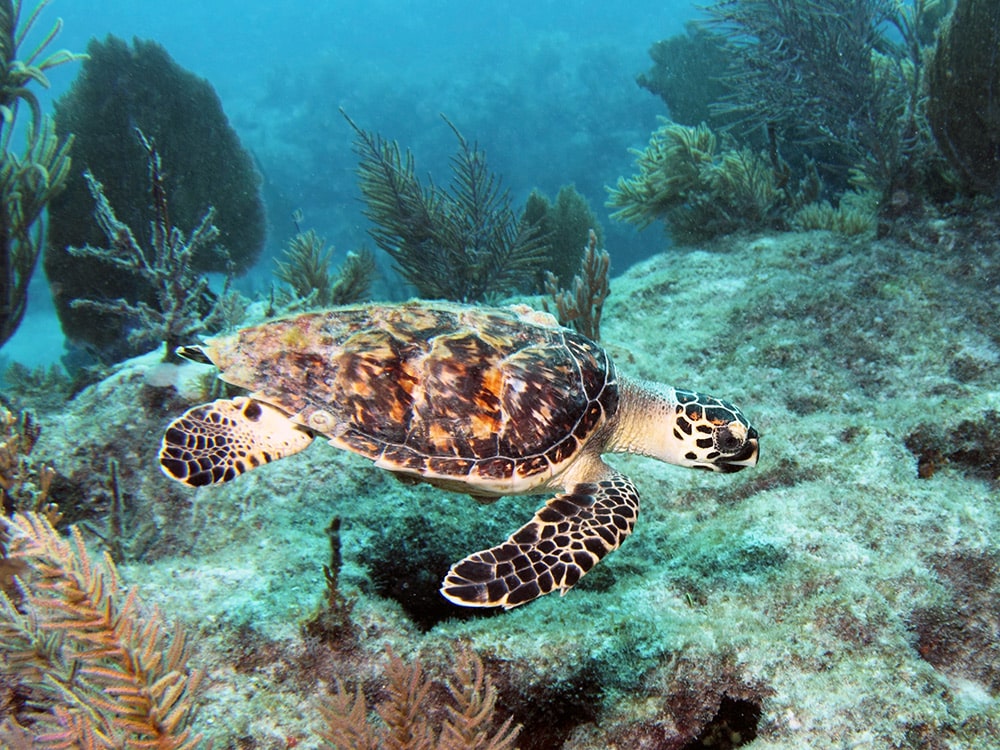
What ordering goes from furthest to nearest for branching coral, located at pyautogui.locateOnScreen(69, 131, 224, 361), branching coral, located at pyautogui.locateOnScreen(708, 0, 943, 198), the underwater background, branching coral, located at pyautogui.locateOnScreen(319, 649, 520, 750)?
branching coral, located at pyautogui.locateOnScreen(708, 0, 943, 198) < branching coral, located at pyautogui.locateOnScreen(69, 131, 224, 361) < the underwater background < branching coral, located at pyautogui.locateOnScreen(319, 649, 520, 750)

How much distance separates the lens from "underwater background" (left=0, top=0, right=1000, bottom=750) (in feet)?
6.47

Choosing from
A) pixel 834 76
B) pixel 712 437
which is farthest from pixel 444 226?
pixel 834 76

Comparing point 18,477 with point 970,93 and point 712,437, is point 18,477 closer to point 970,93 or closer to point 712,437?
point 712,437

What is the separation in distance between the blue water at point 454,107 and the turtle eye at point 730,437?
55.5 ft

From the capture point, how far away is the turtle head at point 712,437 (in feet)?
9.61

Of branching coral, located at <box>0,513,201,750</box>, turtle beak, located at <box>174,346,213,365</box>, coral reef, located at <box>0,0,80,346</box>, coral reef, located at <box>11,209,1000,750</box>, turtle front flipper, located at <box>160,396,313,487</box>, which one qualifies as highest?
coral reef, located at <box>0,0,80,346</box>

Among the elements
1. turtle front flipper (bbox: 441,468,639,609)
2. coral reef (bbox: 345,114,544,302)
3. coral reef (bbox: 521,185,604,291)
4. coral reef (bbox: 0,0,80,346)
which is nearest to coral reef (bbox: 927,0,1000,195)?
coral reef (bbox: 345,114,544,302)

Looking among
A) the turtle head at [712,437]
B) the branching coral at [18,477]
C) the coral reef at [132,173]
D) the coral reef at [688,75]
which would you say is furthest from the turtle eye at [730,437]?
the coral reef at [688,75]

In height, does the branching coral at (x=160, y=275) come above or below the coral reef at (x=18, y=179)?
below

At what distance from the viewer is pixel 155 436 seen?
3586mm

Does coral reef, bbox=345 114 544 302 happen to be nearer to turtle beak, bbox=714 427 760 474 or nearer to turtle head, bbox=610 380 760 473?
turtle head, bbox=610 380 760 473

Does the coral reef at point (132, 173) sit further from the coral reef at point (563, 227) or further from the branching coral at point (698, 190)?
the branching coral at point (698, 190)

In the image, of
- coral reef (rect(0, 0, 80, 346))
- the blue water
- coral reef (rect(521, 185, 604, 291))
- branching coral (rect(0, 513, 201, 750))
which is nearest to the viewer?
branching coral (rect(0, 513, 201, 750))

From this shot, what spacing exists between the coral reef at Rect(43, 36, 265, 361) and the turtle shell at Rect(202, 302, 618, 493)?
475cm
